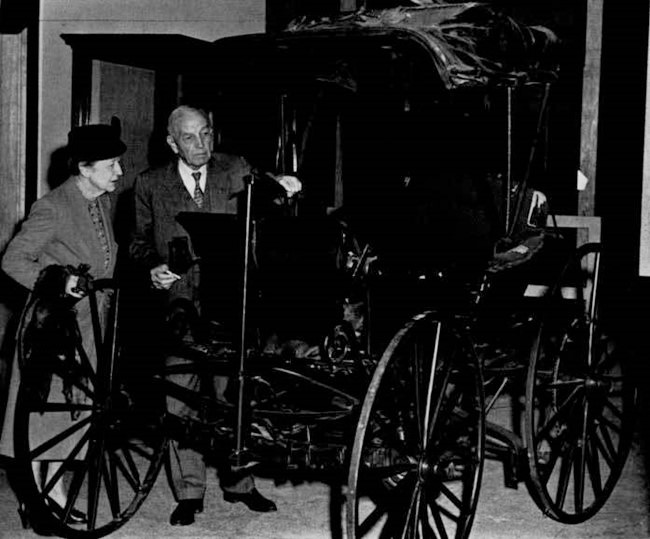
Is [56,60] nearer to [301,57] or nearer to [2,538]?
[301,57]

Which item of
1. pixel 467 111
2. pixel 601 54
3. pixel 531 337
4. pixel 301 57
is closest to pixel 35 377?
pixel 301 57

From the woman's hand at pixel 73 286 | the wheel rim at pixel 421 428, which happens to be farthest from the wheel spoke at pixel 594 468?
the woman's hand at pixel 73 286

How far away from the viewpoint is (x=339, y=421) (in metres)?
5.20

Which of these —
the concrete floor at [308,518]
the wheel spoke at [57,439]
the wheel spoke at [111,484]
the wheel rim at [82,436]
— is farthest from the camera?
the concrete floor at [308,518]

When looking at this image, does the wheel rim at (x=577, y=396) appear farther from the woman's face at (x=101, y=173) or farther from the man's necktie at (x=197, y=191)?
the woman's face at (x=101, y=173)

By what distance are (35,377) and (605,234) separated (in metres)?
5.20

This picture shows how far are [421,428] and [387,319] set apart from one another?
1.05 m

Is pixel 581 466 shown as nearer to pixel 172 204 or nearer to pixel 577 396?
pixel 577 396

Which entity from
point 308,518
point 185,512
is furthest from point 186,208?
point 308,518

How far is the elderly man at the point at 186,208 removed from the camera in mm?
6059

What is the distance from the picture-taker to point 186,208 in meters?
6.16

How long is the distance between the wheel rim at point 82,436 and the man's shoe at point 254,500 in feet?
2.11

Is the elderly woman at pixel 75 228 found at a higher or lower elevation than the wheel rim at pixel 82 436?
higher

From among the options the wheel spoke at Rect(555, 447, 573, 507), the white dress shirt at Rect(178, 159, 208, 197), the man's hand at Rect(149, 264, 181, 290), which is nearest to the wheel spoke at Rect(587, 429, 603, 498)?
the wheel spoke at Rect(555, 447, 573, 507)
